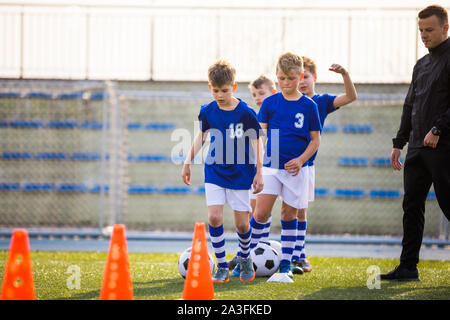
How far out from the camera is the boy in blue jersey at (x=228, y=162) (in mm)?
4234

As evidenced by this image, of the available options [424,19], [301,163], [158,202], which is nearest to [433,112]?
[424,19]

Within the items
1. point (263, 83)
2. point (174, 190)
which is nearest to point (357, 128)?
point (174, 190)

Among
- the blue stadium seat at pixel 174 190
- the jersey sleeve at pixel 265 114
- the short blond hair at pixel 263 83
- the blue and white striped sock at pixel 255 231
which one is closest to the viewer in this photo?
the jersey sleeve at pixel 265 114

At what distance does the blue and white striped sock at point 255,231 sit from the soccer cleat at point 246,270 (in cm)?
31

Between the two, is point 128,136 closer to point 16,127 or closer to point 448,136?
point 16,127

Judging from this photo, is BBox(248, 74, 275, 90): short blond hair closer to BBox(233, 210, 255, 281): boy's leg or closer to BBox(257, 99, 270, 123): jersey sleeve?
BBox(257, 99, 270, 123): jersey sleeve

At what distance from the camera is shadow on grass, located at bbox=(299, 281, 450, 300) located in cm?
361

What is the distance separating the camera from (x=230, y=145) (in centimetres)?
429

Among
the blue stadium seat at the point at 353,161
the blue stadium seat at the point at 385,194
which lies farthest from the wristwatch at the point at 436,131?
the blue stadium seat at the point at 353,161

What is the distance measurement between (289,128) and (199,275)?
159 cm

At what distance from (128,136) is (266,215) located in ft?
20.8

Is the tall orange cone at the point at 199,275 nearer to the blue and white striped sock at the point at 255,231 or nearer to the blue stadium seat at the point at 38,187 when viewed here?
the blue and white striped sock at the point at 255,231

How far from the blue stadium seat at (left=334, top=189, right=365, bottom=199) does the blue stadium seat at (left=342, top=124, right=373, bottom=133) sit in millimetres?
1056

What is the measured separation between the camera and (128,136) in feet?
34.3
